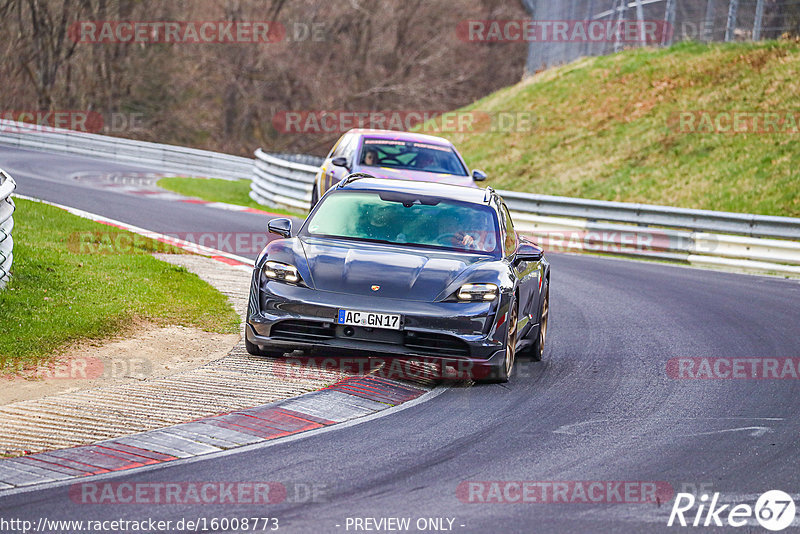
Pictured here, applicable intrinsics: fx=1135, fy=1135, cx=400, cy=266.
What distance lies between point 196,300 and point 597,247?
1200 centimetres

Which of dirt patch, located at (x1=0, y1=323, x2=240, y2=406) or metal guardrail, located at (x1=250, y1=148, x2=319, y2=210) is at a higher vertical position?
metal guardrail, located at (x1=250, y1=148, x2=319, y2=210)

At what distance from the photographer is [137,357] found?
9203 mm

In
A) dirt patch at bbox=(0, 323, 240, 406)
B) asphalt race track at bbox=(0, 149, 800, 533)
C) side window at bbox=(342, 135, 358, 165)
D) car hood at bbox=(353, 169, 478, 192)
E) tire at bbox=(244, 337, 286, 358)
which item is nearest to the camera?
asphalt race track at bbox=(0, 149, 800, 533)

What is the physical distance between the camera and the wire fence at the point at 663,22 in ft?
104

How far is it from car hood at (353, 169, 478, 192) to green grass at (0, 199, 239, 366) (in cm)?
359

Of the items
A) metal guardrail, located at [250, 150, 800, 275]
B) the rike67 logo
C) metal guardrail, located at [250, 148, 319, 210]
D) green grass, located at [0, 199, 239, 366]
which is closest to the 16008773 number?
the rike67 logo

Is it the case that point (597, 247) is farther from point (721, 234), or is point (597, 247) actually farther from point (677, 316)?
point (677, 316)

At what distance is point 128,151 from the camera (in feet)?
124

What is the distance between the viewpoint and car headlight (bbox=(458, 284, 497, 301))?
340 inches

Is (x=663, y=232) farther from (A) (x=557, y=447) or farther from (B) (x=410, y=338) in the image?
(A) (x=557, y=447)

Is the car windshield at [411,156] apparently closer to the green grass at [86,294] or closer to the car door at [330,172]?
the car door at [330,172]

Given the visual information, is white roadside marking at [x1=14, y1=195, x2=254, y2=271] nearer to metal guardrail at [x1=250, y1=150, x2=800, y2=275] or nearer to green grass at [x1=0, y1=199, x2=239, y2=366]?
green grass at [x1=0, y1=199, x2=239, y2=366]

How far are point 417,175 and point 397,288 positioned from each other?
27.0 feet

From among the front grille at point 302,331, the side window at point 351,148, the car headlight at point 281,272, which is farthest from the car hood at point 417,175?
the front grille at point 302,331
